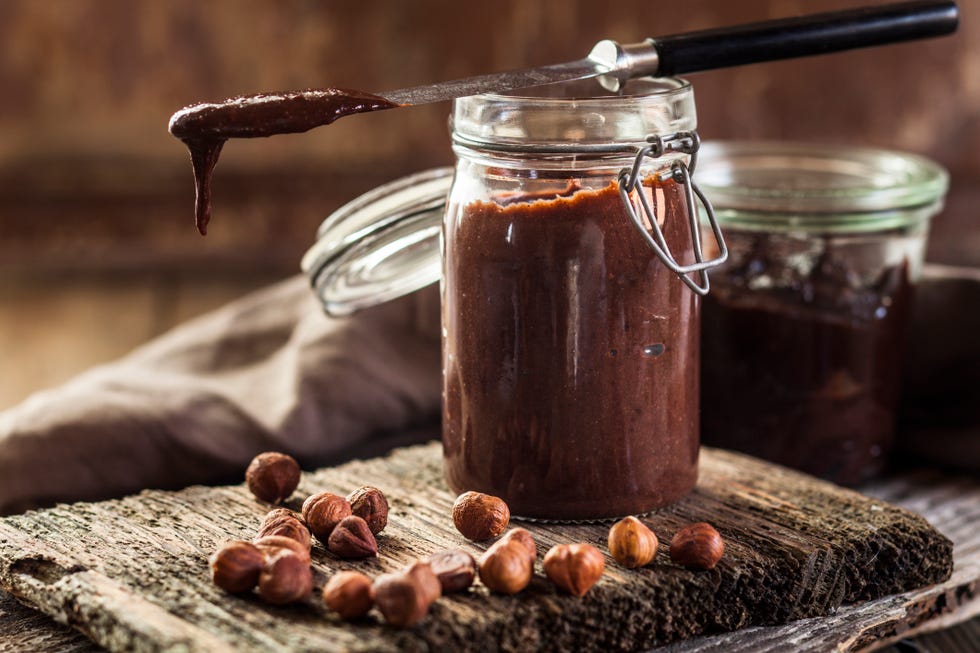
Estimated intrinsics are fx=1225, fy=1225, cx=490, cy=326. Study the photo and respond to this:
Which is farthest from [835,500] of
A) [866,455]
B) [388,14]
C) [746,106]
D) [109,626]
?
[388,14]

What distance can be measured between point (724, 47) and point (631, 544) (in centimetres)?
42

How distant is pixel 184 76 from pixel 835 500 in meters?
1.57

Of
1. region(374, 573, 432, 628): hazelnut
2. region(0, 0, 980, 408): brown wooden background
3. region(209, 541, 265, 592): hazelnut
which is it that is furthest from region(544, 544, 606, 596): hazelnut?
region(0, 0, 980, 408): brown wooden background

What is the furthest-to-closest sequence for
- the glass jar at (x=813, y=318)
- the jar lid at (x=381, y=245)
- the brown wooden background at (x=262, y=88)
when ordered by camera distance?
the brown wooden background at (x=262, y=88) < the glass jar at (x=813, y=318) < the jar lid at (x=381, y=245)

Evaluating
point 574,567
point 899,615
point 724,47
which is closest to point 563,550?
point 574,567

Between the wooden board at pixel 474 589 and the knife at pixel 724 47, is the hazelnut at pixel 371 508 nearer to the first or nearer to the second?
the wooden board at pixel 474 589

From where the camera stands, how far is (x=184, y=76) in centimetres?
223

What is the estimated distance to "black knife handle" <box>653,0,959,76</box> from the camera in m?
1.00

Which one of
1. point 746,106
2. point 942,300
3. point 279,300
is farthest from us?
point 746,106

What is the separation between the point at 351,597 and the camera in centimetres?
81

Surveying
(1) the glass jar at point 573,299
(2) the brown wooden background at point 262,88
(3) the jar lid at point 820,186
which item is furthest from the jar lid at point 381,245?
(2) the brown wooden background at point 262,88

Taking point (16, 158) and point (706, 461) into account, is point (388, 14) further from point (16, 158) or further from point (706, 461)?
point (706, 461)

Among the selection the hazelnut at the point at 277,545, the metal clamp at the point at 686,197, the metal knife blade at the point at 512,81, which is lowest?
the hazelnut at the point at 277,545

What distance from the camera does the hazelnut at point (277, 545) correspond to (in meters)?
0.88
